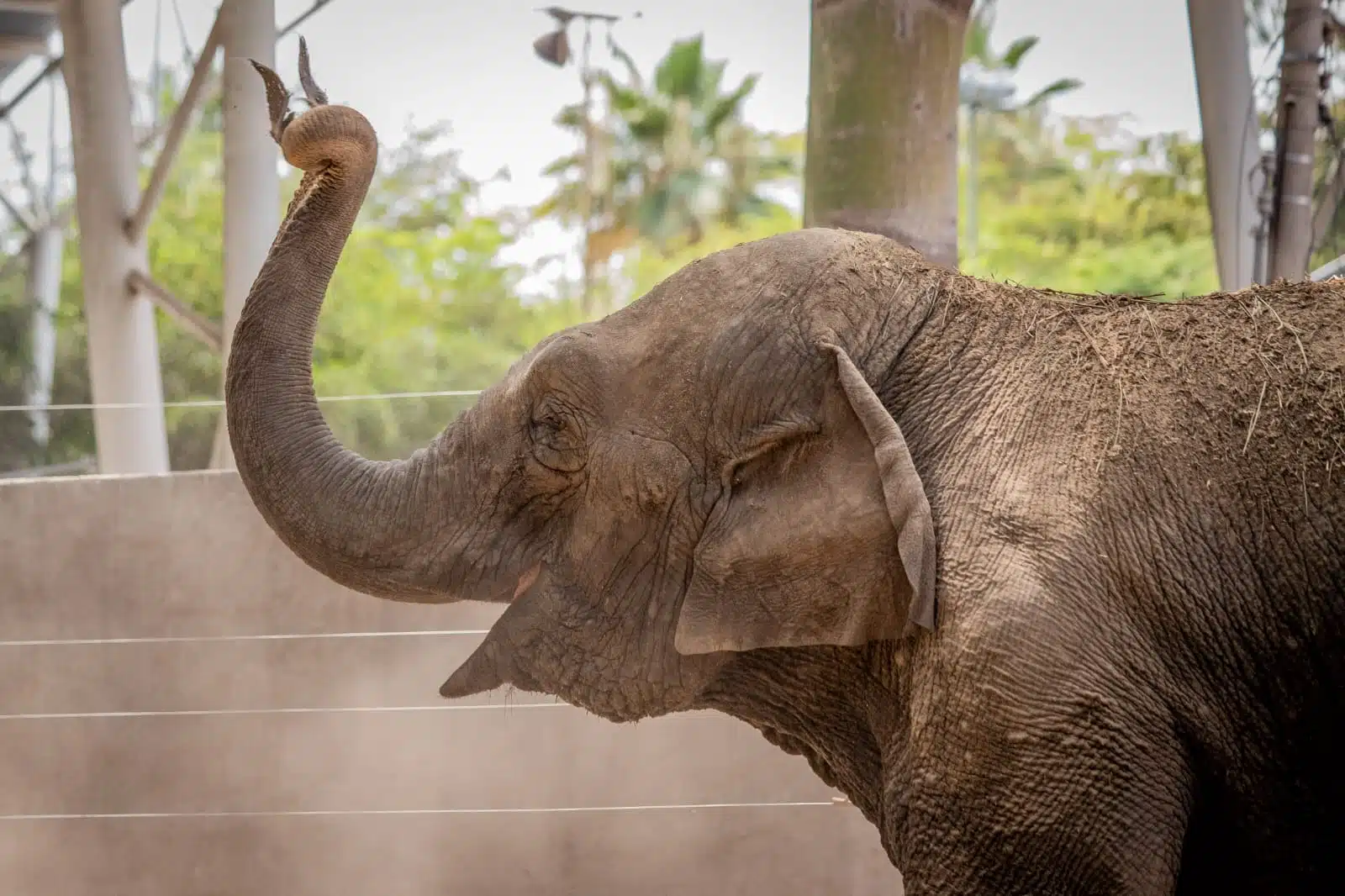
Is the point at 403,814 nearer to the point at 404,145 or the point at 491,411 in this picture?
the point at 491,411

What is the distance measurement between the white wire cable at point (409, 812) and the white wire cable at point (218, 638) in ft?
1.54

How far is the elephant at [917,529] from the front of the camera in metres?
1.89

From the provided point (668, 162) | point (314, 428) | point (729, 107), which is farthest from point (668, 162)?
point (314, 428)

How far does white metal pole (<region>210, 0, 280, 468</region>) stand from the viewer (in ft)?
22.4

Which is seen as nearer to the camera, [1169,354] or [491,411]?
[1169,354]

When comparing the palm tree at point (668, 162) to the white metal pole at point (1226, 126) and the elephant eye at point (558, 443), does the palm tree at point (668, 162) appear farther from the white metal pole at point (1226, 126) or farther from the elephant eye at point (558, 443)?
the elephant eye at point (558, 443)

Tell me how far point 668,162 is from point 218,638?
905 inches

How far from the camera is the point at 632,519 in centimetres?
221

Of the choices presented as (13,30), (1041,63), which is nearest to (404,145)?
(1041,63)

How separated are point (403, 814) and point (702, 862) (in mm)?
830

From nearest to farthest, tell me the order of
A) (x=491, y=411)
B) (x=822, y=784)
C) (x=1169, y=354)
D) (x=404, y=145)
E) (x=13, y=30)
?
(x=1169, y=354)
(x=491, y=411)
(x=822, y=784)
(x=13, y=30)
(x=404, y=145)

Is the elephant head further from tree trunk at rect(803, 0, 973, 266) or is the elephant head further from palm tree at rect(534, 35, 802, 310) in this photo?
palm tree at rect(534, 35, 802, 310)

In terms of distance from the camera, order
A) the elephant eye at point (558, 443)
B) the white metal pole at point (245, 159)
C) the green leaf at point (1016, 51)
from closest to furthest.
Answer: the elephant eye at point (558, 443), the white metal pole at point (245, 159), the green leaf at point (1016, 51)

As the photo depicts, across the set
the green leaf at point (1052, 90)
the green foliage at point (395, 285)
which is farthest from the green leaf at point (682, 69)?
the green leaf at point (1052, 90)
